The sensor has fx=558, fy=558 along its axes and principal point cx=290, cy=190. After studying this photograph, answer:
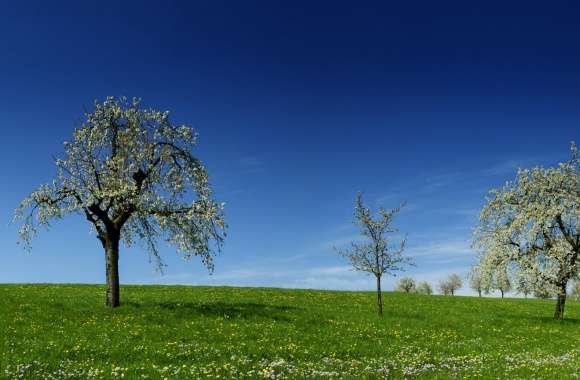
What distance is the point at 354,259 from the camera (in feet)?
130

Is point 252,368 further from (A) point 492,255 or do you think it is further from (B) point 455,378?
(A) point 492,255

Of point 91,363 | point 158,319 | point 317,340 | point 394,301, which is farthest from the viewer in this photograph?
point 394,301

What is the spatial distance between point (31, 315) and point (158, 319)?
22.9ft

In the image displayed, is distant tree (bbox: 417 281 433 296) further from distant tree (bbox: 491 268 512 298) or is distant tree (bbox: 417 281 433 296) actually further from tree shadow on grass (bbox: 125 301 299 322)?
tree shadow on grass (bbox: 125 301 299 322)

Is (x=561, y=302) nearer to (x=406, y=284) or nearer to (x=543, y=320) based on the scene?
(x=543, y=320)

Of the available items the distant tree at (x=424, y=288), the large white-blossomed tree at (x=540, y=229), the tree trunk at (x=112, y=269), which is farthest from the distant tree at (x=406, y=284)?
the tree trunk at (x=112, y=269)

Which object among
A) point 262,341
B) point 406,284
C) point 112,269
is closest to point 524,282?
point 262,341

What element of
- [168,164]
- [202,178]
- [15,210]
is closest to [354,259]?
[202,178]

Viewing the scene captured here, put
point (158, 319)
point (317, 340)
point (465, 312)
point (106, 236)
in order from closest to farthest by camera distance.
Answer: point (317, 340) < point (158, 319) < point (106, 236) < point (465, 312)

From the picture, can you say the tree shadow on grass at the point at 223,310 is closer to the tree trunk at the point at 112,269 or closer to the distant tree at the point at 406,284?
the tree trunk at the point at 112,269

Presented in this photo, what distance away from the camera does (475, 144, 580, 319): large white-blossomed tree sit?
44594 mm

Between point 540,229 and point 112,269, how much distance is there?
3333 cm

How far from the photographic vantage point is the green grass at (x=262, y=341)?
20.1 m

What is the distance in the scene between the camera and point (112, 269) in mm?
34469
